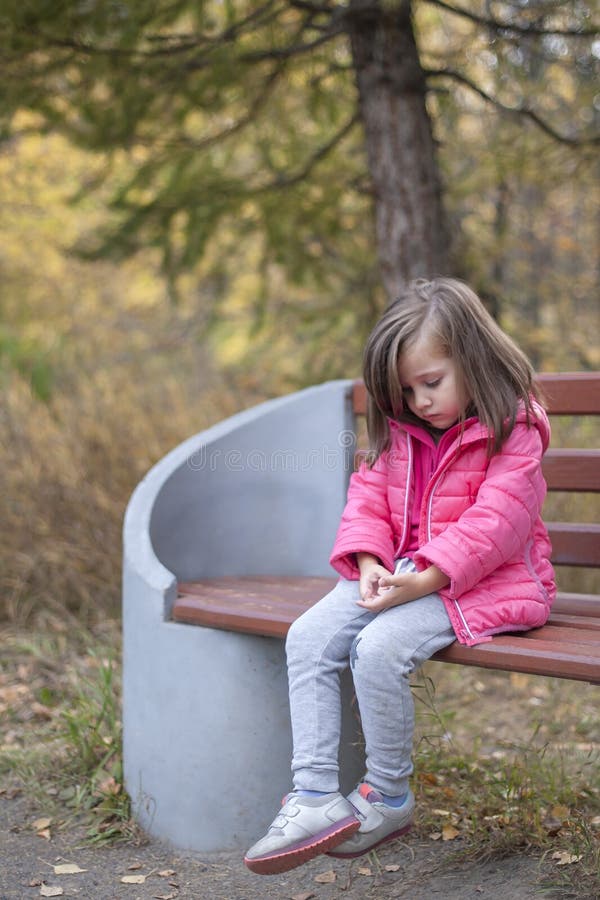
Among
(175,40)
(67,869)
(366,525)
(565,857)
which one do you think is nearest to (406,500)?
(366,525)

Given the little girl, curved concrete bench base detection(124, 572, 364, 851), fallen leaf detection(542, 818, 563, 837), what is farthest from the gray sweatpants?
fallen leaf detection(542, 818, 563, 837)

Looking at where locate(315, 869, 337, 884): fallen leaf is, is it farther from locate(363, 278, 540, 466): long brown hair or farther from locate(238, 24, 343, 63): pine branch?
locate(238, 24, 343, 63): pine branch

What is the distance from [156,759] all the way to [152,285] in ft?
30.0

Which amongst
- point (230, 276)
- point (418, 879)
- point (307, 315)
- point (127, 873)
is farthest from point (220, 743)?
point (230, 276)

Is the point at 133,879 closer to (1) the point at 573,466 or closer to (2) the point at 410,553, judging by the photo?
(2) the point at 410,553

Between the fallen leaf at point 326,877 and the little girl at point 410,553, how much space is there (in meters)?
0.43

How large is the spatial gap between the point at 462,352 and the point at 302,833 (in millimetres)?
1125

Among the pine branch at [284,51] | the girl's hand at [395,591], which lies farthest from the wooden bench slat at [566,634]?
the pine branch at [284,51]

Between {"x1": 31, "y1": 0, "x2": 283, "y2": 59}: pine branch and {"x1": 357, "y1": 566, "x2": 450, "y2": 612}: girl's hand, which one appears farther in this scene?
{"x1": 31, "y1": 0, "x2": 283, "y2": 59}: pine branch

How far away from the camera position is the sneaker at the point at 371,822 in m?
2.13

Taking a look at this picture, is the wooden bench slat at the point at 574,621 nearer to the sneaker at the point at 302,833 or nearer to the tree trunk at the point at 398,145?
the sneaker at the point at 302,833

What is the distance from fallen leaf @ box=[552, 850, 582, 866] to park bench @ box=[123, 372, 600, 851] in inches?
21.5

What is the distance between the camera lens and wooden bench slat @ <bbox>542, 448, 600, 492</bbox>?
2820 millimetres

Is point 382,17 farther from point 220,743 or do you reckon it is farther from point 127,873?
point 127,873
